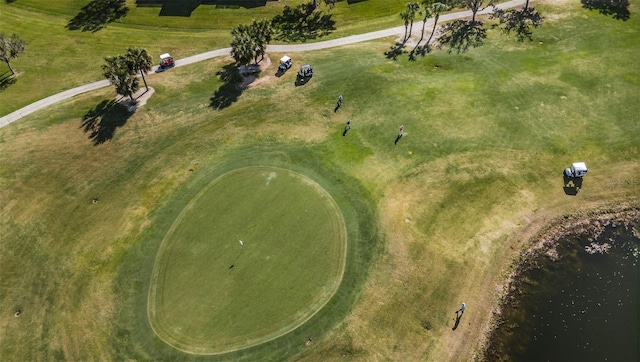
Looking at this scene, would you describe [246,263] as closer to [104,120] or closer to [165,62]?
[104,120]

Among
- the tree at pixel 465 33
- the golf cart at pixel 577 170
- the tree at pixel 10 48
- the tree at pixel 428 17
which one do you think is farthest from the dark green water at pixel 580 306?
the tree at pixel 10 48

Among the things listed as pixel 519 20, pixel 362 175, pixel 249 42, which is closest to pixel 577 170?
pixel 362 175

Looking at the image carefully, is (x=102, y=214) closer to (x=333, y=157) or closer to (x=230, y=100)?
(x=230, y=100)

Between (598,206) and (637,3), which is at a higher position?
(637,3)

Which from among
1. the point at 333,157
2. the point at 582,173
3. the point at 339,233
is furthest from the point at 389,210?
the point at 582,173

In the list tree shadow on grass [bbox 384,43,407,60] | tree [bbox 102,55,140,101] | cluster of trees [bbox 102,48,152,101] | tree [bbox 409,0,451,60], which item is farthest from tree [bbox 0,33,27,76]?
tree [bbox 409,0,451,60]
